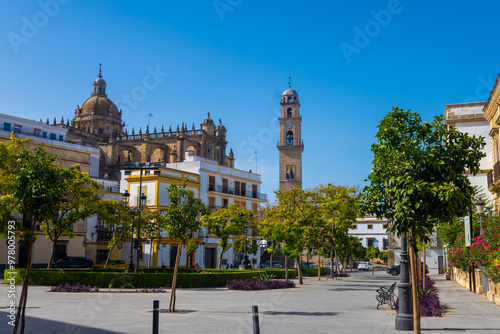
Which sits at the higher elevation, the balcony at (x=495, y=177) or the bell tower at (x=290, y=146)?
the bell tower at (x=290, y=146)

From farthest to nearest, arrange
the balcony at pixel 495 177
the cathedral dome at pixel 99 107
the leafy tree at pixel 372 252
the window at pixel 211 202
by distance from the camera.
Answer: the cathedral dome at pixel 99 107, the leafy tree at pixel 372 252, the window at pixel 211 202, the balcony at pixel 495 177

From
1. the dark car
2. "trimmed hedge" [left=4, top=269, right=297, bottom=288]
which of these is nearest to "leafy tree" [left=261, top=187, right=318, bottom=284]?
"trimmed hedge" [left=4, top=269, right=297, bottom=288]

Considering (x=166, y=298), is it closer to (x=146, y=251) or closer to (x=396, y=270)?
(x=146, y=251)

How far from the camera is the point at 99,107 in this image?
337ft

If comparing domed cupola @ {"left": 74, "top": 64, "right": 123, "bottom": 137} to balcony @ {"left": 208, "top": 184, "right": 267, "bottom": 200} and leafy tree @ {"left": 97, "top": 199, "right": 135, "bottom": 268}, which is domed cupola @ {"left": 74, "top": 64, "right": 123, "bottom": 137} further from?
leafy tree @ {"left": 97, "top": 199, "right": 135, "bottom": 268}

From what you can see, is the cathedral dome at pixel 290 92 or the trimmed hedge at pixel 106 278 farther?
the cathedral dome at pixel 290 92

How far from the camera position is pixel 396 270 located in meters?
52.5

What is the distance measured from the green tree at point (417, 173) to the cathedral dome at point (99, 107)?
96.6m

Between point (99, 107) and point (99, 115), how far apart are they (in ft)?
7.67

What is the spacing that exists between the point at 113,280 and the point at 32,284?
16.0ft

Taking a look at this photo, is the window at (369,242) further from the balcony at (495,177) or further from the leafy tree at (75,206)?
the balcony at (495,177)

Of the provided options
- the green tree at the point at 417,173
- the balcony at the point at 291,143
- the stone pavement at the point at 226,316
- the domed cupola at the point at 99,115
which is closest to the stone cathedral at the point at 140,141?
the domed cupola at the point at 99,115

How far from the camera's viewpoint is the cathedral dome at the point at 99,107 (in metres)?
102

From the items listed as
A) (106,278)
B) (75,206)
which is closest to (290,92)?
(75,206)
